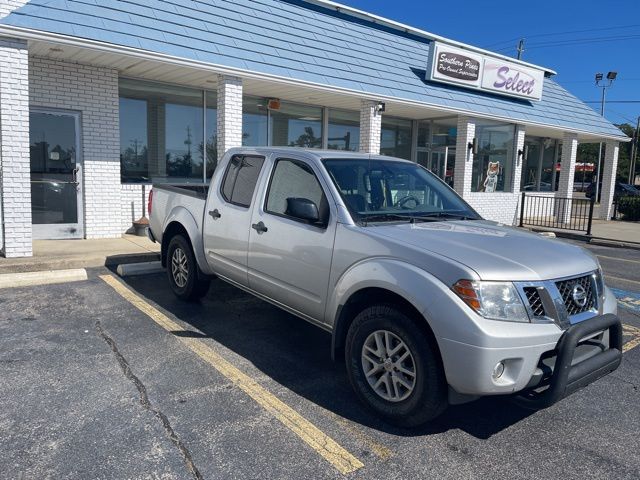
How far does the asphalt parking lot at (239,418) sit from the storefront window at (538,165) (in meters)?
17.4

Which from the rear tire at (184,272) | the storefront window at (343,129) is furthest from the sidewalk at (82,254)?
the storefront window at (343,129)

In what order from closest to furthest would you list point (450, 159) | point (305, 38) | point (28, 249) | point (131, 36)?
1. point (28, 249)
2. point (131, 36)
3. point (305, 38)
4. point (450, 159)

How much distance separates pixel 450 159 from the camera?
734 inches

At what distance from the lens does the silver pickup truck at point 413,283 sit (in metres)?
3.06

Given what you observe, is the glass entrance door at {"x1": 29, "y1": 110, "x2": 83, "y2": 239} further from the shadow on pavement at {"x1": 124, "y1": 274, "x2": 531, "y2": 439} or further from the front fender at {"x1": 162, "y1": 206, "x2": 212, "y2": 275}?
the front fender at {"x1": 162, "y1": 206, "x2": 212, "y2": 275}

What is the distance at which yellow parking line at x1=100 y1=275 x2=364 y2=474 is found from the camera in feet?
10.2

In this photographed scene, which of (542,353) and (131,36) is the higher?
(131,36)

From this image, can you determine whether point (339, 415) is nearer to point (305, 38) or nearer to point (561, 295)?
point (561, 295)

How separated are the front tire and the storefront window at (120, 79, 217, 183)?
28.6 ft

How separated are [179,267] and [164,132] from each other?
615 centimetres

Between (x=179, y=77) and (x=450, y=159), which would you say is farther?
(x=450, y=159)

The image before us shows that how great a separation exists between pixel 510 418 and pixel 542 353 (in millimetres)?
862

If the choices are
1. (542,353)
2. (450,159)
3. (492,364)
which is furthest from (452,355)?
(450,159)

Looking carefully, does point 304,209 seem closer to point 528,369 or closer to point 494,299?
point 494,299
